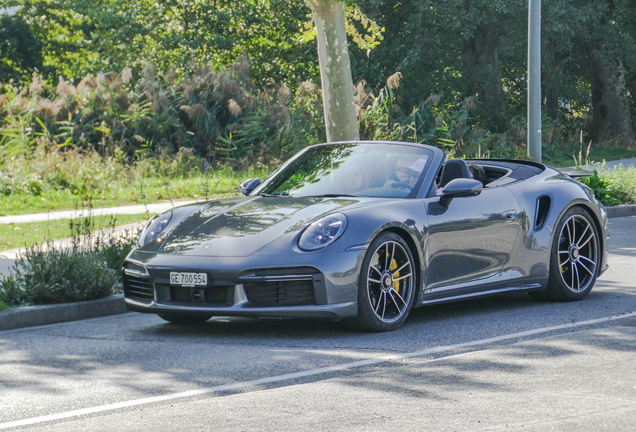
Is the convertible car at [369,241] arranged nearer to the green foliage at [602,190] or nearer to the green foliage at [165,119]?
the green foliage at [602,190]

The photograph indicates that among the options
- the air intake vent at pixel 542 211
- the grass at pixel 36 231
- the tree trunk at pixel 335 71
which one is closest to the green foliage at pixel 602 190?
the tree trunk at pixel 335 71

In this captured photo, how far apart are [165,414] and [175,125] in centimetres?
1934

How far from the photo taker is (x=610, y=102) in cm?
3372

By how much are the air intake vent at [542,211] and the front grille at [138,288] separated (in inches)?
129

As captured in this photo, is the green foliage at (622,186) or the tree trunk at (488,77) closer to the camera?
the green foliage at (622,186)

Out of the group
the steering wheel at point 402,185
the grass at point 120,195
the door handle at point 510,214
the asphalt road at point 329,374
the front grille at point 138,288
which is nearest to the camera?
the asphalt road at point 329,374

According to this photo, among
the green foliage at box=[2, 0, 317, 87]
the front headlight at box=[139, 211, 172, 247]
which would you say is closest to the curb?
the front headlight at box=[139, 211, 172, 247]

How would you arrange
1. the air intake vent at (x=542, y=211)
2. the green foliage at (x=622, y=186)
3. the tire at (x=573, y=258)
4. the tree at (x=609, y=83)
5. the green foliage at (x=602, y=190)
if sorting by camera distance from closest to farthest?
the air intake vent at (x=542, y=211) < the tire at (x=573, y=258) < the green foliage at (x=602, y=190) < the green foliage at (x=622, y=186) < the tree at (x=609, y=83)

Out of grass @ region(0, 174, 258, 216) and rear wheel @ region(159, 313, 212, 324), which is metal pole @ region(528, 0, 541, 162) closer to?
grass @ region(0, 174, 258, 216)

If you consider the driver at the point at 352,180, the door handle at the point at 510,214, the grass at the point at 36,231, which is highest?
the driver at the point at 352,180

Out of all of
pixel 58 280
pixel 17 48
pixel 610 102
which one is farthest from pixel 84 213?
pixel 17 48

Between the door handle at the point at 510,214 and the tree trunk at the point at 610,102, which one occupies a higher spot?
the door handle at the point at 510,214

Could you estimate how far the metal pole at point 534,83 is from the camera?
646 inches

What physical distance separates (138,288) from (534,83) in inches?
455
